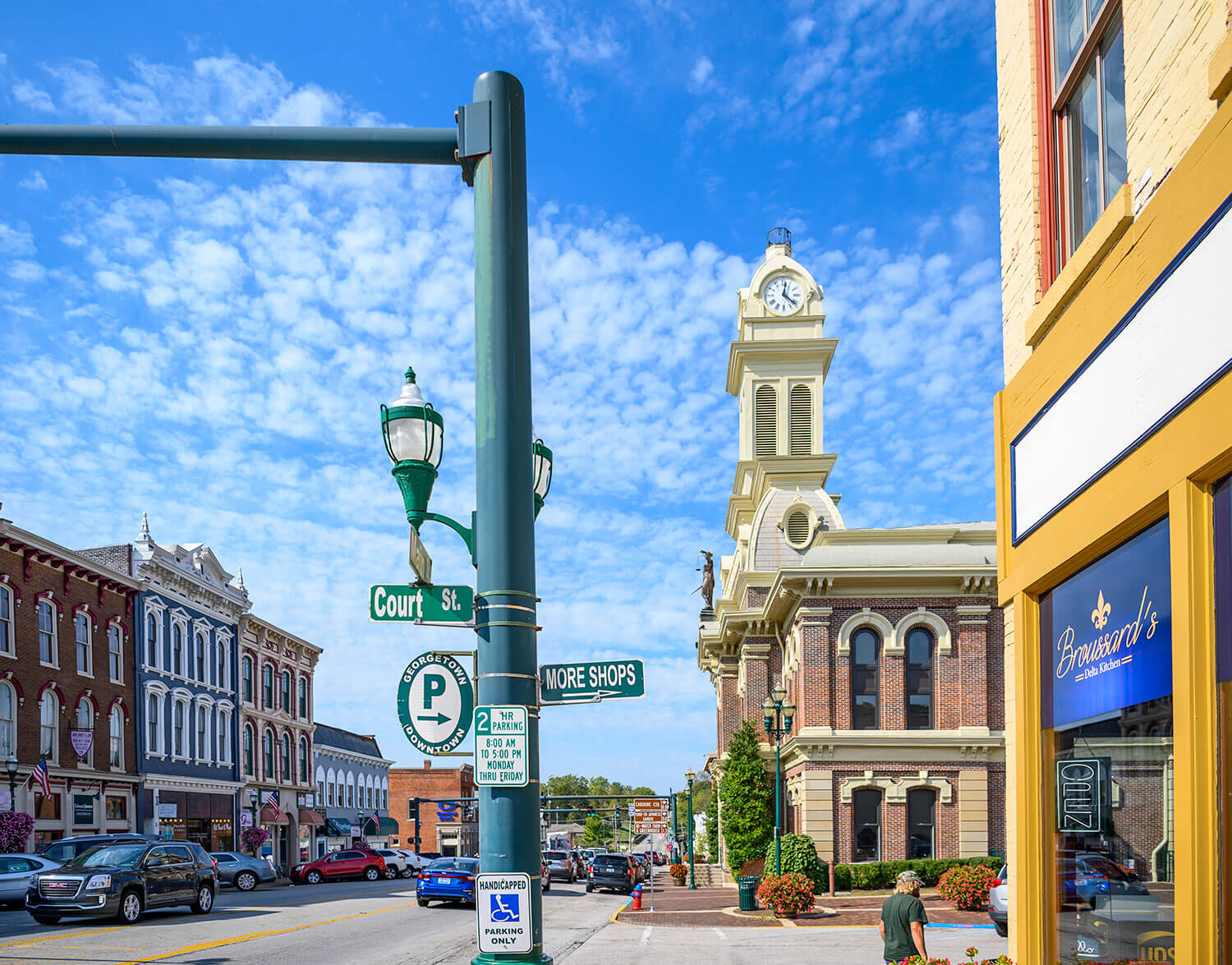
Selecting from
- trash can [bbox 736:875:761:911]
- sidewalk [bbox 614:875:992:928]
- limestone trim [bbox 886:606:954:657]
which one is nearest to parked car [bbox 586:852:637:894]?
sidewalk [bbox 614:875:992:928]

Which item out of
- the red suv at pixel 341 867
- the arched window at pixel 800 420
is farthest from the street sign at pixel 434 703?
the arched window at pixel 800 420

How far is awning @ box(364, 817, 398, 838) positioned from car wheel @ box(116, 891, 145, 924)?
Answer: 196ft

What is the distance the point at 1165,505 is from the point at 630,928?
22207 mm

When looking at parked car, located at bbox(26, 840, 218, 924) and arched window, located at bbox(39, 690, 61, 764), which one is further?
arched window, located at bbox(39, 690, 61, 764)

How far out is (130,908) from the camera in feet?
74.7

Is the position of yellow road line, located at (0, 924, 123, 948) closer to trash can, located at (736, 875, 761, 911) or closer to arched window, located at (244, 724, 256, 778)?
trash can, located at (736, 875, 761, 911)

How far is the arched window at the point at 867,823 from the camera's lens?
3791 cm

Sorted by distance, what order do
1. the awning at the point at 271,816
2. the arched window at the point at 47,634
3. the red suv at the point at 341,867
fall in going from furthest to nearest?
the awning at the point at 271,816, the red suv at the point at 341,867, the arched window at the point at 47,634

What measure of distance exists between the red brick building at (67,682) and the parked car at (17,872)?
433 inches

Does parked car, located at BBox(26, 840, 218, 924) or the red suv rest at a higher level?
parked car, located at BBox(26, 840, 218, 924)

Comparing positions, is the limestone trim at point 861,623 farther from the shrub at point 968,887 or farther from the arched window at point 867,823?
the shrub at point 968,887

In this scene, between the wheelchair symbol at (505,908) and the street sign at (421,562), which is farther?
the street sign at (421,562)

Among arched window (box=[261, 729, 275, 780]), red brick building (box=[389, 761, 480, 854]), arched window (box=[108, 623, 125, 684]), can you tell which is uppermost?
arched window (box=[108, 623, 125, 684])

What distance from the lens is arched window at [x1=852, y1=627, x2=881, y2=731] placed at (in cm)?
3906
